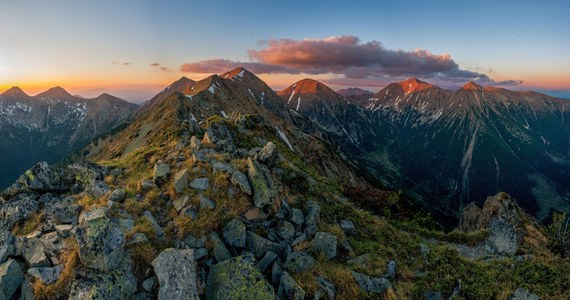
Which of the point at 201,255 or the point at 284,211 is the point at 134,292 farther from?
the point at 284,211

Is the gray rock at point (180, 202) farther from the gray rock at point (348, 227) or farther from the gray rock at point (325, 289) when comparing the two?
the gray rock at point (348, 227)

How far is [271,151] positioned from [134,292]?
14.0 metres

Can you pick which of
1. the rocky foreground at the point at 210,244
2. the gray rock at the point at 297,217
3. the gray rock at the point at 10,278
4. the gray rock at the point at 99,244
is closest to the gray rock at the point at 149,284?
the rocky foreground at the point at 210,244

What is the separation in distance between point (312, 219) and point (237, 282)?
786 centimetres

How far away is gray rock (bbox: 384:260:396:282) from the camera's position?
57.5 feet

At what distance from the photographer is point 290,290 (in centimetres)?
1291

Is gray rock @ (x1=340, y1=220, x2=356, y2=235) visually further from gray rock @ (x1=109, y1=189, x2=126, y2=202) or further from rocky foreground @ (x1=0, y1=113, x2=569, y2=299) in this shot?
gray rock @ (x1=109, y1=189, x2=126, y2=202)

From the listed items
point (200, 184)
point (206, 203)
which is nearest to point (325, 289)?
point (206, 203)

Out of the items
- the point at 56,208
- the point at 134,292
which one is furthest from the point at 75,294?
the point at 56,208

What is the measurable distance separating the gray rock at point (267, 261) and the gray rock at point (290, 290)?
1.35 metres

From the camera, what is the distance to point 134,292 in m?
11.8

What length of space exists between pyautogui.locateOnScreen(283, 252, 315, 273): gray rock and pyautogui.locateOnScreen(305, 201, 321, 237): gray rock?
10.5 feet

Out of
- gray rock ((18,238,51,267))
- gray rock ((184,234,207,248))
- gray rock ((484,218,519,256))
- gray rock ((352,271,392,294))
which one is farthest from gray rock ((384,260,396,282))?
gray rock ((484,218,519,256))

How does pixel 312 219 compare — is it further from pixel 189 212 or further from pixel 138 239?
pixel 138 239
